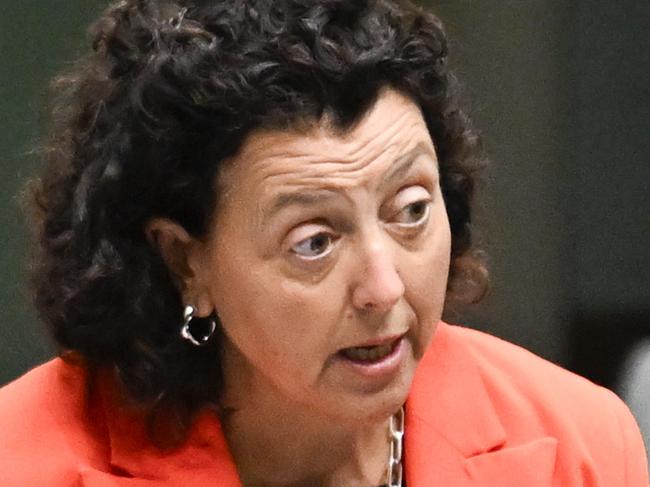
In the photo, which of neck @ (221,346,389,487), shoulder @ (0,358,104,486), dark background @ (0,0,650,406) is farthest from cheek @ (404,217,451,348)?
dark background @ (0,0,650,406)

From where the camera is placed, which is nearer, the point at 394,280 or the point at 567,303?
the point at 394,280

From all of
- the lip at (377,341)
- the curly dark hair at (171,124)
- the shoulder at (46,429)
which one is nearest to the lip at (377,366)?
the lip at (377,341)

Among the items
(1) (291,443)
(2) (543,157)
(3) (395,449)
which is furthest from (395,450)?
(2) (543,157)

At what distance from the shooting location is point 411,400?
180 cm

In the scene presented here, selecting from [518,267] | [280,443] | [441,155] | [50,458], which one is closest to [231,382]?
[280,443]

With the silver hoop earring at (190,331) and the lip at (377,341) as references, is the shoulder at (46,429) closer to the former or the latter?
the silver hoop earring at (190,331)

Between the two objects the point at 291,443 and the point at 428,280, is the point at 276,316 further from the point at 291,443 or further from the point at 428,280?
the point at 291,443

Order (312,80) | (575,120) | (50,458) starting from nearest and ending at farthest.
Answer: (312,80) → (50,458) → (575,120)

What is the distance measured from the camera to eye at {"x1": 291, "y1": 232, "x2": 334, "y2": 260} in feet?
4.80

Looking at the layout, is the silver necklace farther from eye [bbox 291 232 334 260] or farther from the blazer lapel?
eye [bbox 291 232 334 260]

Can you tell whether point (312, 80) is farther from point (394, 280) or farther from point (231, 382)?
point (231, 382)

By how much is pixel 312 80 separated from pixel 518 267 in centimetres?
148

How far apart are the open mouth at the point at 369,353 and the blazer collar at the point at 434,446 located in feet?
0.88

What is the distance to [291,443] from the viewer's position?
1733 millimetres
